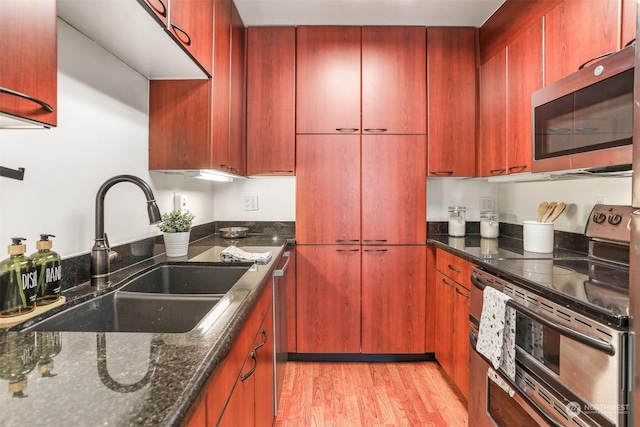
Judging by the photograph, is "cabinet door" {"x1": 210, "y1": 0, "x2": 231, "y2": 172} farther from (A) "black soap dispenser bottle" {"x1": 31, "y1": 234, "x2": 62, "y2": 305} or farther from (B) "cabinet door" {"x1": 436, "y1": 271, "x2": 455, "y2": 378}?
(B) "cabinet door" {"x1": 436, "y1": 271, "x2": 455, "y2": 378}

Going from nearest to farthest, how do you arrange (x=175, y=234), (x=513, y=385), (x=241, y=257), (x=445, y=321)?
(x=513, y=385) → (x=241, y=257) → (x=175, y=234) → (x=445, y=321)

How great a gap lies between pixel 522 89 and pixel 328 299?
1807mm

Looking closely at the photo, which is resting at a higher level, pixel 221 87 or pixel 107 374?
pixel 221 87

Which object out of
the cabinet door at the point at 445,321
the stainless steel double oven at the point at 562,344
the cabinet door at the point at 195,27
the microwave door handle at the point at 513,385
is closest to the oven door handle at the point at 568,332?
the stainless steel double oven at the point at 562,344

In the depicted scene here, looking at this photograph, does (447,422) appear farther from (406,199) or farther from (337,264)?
(406,199)

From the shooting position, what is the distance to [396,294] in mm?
2439

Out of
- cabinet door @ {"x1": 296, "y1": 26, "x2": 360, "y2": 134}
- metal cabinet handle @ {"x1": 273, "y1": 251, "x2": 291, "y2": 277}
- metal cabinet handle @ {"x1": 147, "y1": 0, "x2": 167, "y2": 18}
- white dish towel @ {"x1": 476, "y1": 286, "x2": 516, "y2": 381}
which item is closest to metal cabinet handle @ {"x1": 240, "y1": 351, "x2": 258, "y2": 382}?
metal cabinet handle @ {"x1": 273, "y1": 251, "x2": 291, "y2": 277}

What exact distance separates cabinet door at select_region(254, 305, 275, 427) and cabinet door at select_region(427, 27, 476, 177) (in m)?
1.63

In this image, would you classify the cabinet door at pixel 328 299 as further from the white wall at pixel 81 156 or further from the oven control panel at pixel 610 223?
the oven control panel at pixel 610 223

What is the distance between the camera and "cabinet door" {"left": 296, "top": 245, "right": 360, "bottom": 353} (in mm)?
2439

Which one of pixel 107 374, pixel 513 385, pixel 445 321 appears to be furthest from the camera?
pixel 445 321

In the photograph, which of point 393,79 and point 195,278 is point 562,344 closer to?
point 195,278

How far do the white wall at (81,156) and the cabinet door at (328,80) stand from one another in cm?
108

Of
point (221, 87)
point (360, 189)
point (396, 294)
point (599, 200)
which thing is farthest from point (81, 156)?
point (599, 200)
